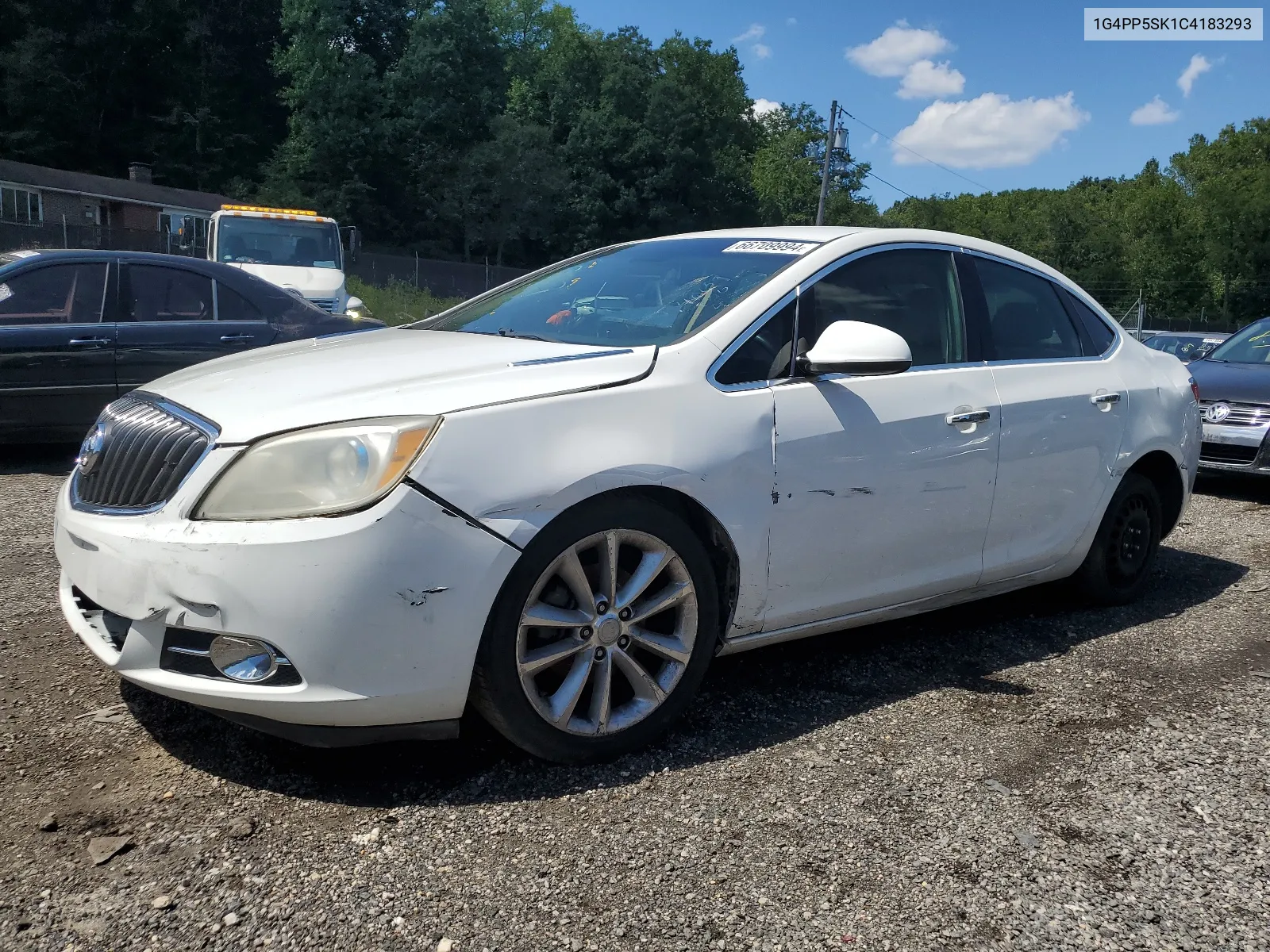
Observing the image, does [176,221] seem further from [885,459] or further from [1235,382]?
[885,459]

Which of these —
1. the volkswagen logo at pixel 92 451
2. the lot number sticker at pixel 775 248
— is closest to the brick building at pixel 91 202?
the volkswagen logo at pixel 92 451

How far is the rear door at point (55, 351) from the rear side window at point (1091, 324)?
594 cm

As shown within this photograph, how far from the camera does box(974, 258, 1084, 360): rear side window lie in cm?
414

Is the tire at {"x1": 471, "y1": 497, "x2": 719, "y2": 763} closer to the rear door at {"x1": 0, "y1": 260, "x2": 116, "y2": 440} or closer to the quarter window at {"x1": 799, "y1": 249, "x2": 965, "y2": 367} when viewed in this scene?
the quarter window at {"x1": 799, "y1": 249, "x2": 965, "y2": 367}

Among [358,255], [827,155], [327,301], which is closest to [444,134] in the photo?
[827,155]

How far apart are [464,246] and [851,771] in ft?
179

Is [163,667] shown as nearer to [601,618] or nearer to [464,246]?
[601,618]

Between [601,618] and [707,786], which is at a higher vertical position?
[601,618]

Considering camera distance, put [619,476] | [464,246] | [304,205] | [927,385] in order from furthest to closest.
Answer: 1. [464,246]
2. [304,205]
3. [927,385]
4. [619,476]

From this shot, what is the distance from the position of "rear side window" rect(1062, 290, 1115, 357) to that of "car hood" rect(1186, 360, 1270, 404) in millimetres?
4407

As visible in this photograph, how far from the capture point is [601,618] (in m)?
2.90

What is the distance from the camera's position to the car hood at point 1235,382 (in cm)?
846

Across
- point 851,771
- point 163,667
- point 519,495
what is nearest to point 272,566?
point 163,667

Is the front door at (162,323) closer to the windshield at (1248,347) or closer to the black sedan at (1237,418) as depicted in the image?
the black sedan at (1237,418)
